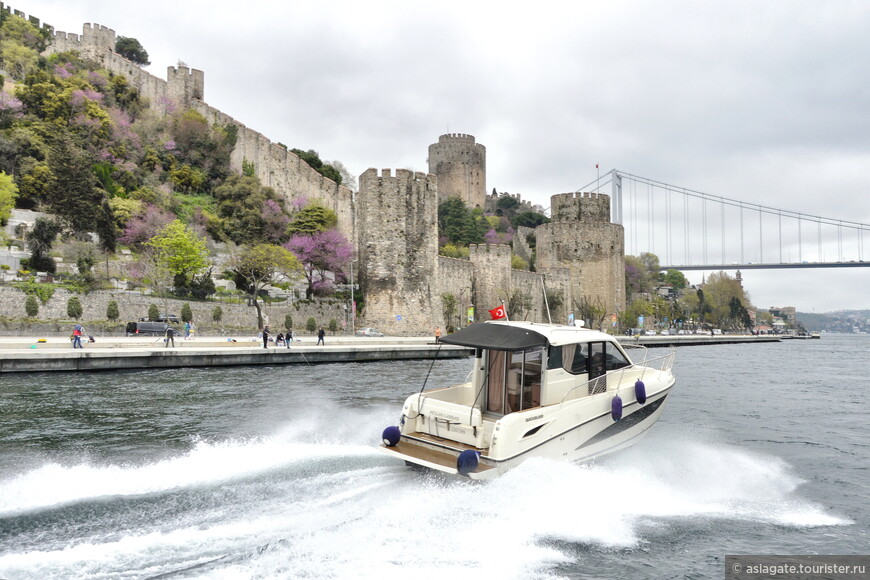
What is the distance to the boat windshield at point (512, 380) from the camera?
28.4ft

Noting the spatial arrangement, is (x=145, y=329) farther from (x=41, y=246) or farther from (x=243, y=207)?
(x=243, y=207)

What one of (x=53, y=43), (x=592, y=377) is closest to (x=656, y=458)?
(x=592, y=377)

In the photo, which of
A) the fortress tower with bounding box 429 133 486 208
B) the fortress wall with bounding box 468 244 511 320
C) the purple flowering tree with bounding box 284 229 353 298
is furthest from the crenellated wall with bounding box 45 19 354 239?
the fortress tower with bounding box 429 133 486 208

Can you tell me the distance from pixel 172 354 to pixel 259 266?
12368 millimetres

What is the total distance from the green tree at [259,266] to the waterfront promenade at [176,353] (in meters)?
4.72

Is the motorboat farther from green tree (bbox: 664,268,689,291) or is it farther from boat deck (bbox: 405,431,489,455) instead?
green tree (bbox: 664,268,689,291)

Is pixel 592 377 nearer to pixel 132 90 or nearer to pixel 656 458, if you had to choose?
pixel 656 458

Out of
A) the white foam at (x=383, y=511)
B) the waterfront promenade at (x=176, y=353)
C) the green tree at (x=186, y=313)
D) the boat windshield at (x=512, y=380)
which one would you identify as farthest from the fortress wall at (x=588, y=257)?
the boat windshield at (x=512, y=380)

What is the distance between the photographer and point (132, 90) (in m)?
49.6

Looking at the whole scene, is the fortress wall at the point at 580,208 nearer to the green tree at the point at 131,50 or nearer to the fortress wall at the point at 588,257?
the fortress wall at the point at 588,257

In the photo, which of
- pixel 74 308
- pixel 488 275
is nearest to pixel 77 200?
pixel 74 308

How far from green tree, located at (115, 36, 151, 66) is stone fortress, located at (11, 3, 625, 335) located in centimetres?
376

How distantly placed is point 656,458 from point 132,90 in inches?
2016

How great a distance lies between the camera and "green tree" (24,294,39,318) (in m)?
26.4
